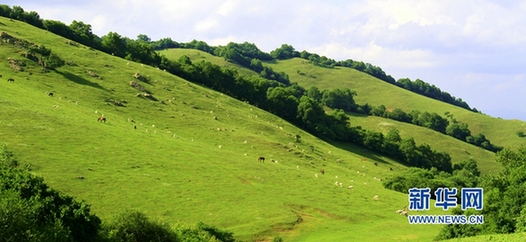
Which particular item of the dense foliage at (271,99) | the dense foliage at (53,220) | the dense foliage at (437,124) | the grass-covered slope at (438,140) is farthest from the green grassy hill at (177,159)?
the dense foliage at (437,124)

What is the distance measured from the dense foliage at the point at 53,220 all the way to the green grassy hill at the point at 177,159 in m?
9.29

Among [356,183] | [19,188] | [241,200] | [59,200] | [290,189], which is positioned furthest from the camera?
[356,183]

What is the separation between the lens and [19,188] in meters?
24.7

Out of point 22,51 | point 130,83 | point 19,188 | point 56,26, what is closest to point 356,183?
point 130,83

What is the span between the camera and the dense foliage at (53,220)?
22.0 metres

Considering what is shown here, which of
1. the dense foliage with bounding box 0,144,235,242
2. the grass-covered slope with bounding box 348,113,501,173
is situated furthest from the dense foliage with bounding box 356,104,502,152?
the dense foliage with bounding box 0,144,235,242

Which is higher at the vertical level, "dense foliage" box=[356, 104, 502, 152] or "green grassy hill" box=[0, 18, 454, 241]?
"dense foliage" box=[356, 104, 502, 152]

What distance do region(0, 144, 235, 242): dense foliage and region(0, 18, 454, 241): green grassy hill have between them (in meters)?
9.29

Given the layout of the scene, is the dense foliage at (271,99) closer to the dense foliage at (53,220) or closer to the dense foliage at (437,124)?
the dense foliage at (437,124)

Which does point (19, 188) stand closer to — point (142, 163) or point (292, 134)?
point (142, 163)

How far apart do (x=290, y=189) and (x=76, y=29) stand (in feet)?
292

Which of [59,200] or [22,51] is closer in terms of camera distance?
[59,200]

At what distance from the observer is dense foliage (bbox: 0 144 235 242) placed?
21969 mm

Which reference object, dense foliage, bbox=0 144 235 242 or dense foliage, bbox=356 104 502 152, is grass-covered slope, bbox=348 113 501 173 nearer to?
dense foliage, bbox=356 104 502 152
